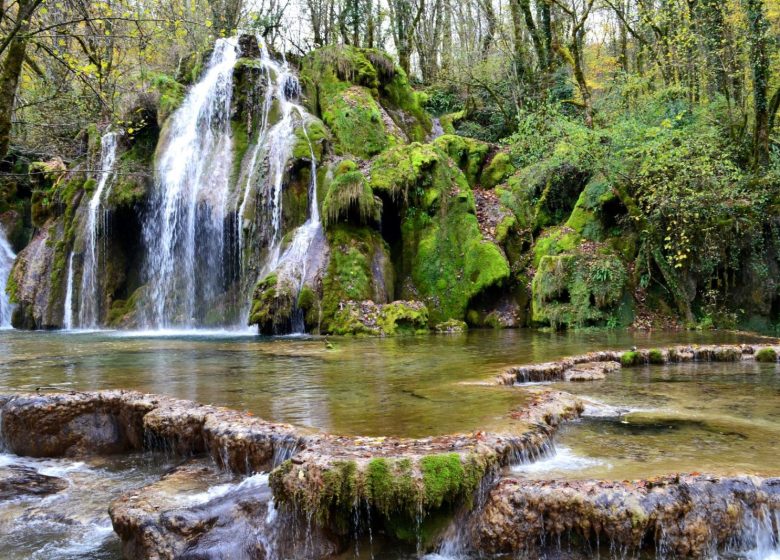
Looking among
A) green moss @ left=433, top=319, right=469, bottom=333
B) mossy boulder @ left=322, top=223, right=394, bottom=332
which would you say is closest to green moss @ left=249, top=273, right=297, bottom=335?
mossy boulder @ left=322, top=223, right=394, bottom=332

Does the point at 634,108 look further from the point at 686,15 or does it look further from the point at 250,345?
the point at 250,345

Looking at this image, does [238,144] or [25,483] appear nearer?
[25,483]

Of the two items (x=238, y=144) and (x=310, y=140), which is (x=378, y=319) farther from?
(x=238, y=144)

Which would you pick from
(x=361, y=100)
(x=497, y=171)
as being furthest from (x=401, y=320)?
(x=361, y=100)

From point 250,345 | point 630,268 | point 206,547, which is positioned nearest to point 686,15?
point 630,268

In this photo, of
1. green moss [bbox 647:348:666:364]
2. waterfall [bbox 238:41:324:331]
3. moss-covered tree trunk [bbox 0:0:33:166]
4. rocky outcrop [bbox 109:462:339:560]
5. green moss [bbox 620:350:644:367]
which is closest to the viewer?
rocky outcrop [bbox 109:462:339:560]

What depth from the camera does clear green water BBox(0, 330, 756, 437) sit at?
208 inches

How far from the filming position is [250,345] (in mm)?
11492

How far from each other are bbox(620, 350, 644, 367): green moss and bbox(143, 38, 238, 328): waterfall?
37.1 ft

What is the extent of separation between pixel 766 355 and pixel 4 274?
2426 cm

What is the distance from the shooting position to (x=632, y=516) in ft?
11.6

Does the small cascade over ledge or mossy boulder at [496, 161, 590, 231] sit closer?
the small cascade over ledge

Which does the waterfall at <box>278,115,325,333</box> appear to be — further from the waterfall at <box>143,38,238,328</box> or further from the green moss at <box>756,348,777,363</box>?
the green moss at <box>756,348,777,363</box>

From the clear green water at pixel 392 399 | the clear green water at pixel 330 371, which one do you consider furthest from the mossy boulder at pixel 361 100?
the clear green water at pixel 392 399
